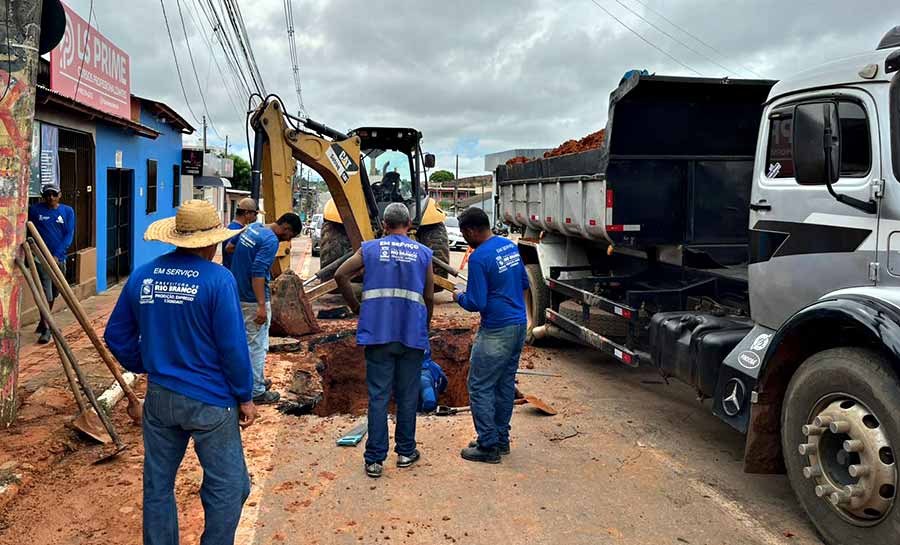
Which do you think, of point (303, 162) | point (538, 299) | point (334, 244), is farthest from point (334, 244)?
point (538, 299)

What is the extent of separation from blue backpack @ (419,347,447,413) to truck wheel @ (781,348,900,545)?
10.5ft

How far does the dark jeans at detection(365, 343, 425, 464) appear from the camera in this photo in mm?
4941

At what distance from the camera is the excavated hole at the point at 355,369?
7.86m

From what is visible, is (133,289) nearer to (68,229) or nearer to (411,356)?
(411,356)

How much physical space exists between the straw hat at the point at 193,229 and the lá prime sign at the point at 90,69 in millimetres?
8441

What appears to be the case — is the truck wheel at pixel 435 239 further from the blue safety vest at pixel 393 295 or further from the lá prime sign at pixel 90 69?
the blue safety vest at pixel 393 295

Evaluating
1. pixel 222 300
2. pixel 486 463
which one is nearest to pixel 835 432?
pixel 486 463

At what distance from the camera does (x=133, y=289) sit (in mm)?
3340

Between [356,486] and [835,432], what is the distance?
2.85m

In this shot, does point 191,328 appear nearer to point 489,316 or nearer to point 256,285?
point 489,316

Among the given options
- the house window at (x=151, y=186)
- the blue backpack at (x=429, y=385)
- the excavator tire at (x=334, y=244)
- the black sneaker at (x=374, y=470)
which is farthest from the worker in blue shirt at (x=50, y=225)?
the house window at (x=151, y=186)

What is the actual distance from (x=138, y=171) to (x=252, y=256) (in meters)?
11.2

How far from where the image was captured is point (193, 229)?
3387 millimetres

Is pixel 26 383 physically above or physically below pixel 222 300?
below
